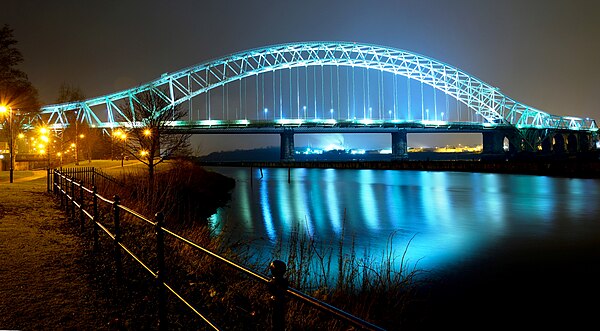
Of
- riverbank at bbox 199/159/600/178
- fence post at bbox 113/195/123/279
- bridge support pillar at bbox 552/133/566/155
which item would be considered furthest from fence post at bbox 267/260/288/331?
bridge support pillar at bbox 552/133/566/155

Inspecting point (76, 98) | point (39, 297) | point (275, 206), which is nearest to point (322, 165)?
point (76, 98)

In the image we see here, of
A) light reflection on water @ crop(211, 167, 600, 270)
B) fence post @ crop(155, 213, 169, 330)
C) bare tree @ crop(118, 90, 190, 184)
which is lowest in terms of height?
light reflection on water @ crop(211, 167, 600, 270)

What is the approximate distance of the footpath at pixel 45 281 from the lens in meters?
4.78

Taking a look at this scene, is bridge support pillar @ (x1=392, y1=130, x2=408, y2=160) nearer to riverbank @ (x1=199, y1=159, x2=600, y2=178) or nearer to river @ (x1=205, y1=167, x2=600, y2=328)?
riverbank @ (x1=199, y1=159, x2=600, y2=178)

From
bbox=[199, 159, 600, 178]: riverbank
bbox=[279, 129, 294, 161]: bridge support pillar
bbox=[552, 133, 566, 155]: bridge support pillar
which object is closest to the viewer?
bbox=[199, 159, 600, 178]: riverbank

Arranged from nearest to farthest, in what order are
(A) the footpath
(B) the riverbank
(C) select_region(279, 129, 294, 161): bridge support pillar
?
(A) the footpath, (B) the riverbank, (C) select_region(279, 129, 294, 161): bridge support pillar

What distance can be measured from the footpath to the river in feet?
14.2

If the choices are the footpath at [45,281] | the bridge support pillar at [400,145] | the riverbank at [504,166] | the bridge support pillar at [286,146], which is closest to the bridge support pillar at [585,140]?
the bridge support pillar at [400,145]

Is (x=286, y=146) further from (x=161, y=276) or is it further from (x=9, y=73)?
(x=161, y=276)

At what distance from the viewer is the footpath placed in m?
4.78

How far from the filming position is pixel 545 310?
9.16 m

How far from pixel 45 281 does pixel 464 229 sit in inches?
727

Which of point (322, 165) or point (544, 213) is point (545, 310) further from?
point (322, 165)

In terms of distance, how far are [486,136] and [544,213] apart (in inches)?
3413
